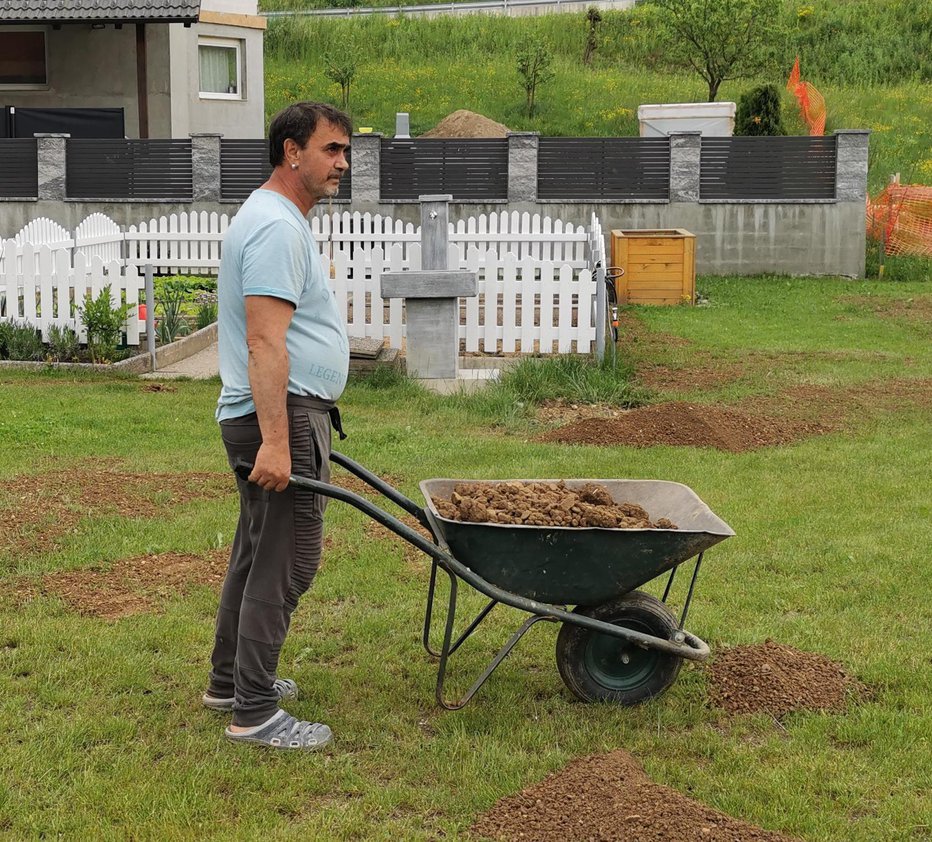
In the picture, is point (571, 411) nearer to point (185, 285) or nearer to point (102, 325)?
point (102, 325)

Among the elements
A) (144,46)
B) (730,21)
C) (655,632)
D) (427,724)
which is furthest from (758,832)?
(730,21)

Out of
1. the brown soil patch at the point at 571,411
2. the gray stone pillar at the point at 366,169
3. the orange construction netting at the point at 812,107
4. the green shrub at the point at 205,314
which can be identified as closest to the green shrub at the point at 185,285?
the green shrub at the point at 205,314

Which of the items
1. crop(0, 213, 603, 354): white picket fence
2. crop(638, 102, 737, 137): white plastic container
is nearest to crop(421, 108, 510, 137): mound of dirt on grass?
crop(638, 102, 737, 137): white plastic container

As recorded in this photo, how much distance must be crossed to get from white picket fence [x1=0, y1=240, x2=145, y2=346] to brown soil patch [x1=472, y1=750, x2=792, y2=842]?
9.18 meters

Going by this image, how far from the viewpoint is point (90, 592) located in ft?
18.5

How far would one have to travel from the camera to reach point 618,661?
4.50 m

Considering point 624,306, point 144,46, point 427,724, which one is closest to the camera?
point 427,724

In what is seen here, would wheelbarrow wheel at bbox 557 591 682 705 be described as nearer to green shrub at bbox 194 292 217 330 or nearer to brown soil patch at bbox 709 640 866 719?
brown soil patch at bbox 709 640 866 719

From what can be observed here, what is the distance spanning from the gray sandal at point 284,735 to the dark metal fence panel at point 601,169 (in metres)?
17.8

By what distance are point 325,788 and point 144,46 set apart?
2340cm

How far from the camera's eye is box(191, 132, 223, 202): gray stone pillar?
21750 mm

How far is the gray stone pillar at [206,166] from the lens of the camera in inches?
856

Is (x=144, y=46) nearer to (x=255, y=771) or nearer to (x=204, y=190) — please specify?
(x=204, y=190)

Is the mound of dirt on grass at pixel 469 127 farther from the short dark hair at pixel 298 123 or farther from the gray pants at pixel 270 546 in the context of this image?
the gray pants at pixel 270 546
